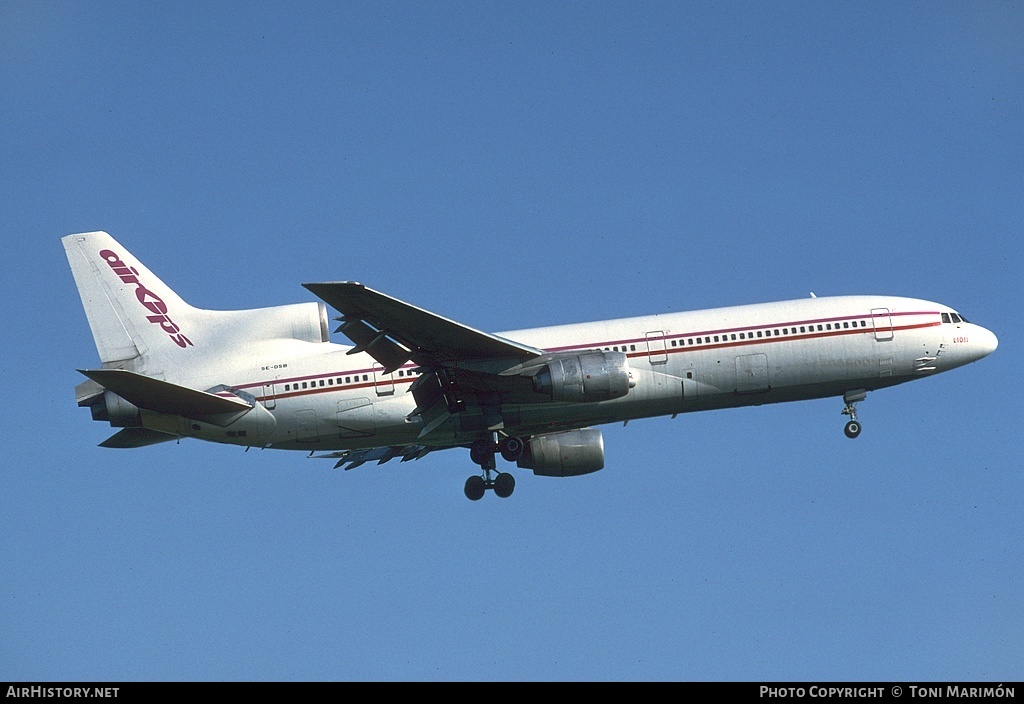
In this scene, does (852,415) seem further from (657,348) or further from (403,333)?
(403,333)

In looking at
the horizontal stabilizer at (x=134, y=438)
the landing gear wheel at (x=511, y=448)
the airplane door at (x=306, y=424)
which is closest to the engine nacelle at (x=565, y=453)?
the landing gear wheel at (x=511, y=448)

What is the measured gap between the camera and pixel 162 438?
1654 inches

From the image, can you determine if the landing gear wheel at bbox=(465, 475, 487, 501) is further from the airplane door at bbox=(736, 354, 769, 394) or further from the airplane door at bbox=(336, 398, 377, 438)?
the airplane door at bbox=(736, 354, 769, 394)

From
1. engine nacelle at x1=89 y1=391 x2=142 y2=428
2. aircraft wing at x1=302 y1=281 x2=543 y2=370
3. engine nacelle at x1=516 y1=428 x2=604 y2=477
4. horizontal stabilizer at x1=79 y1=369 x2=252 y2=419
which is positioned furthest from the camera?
engine nacelle at x1=516 y1=428 x2=604 y2=477

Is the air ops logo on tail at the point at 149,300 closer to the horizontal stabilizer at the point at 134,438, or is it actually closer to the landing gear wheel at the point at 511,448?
the horizontal stabilizer at the point at 134,438

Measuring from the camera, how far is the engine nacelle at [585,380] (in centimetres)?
3897

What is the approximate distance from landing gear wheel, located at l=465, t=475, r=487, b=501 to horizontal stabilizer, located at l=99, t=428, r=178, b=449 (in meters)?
9.78

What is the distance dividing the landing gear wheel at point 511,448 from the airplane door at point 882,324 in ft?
40.0

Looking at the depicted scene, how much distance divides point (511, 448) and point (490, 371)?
130 inches

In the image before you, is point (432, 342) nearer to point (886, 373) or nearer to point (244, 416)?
point (244, 416)

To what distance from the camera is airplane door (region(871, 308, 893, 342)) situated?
4191 cm

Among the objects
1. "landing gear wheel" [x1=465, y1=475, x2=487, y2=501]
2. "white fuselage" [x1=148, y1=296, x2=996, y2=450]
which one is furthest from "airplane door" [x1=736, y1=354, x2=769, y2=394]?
"landing gear wheel" [x1=465, y1=475, x2=487, y2=501]
